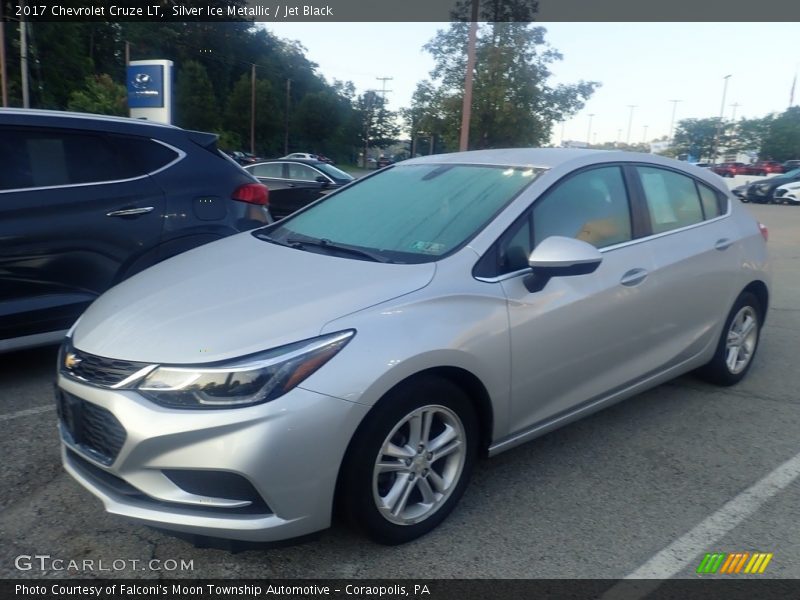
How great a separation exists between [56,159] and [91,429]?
2606mm

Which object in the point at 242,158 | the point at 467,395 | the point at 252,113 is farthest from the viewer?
the point at 252,113

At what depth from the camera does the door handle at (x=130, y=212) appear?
4.58m

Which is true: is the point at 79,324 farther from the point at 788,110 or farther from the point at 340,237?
the point at 788,110

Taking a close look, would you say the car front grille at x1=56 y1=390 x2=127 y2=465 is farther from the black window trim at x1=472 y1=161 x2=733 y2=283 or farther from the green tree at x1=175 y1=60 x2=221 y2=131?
the green tree at x1=175 y1=60 x2=221 y2=131

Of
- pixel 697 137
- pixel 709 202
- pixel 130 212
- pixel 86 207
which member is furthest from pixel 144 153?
pixel 697 137

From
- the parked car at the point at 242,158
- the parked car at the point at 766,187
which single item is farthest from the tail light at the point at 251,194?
the parked car at the point at 766,187

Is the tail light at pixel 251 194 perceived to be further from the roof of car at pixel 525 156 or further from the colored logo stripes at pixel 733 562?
the colored logo stripes at pixel 733 562

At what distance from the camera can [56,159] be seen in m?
4.49

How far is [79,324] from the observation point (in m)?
3.00

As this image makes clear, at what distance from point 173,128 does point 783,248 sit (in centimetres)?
1168

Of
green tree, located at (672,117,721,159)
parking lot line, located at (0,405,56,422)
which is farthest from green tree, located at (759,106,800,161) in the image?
parking lot line, located at (0,405,56,422)

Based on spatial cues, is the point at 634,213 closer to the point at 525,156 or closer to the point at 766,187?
the point at 525,156

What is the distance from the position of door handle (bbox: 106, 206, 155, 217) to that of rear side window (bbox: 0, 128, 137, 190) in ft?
0.76

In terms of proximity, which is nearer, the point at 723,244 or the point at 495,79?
the point at 723,244
